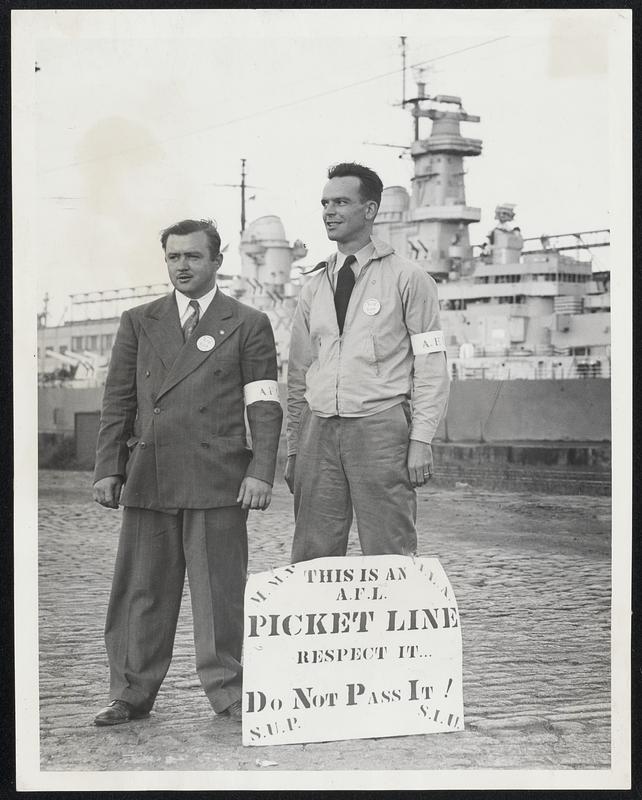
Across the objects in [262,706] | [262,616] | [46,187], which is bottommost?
[262,706]

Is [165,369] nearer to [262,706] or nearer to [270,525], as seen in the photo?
[262,706]

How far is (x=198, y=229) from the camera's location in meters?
5.42

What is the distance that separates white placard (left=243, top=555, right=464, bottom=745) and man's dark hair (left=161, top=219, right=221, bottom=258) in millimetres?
1495

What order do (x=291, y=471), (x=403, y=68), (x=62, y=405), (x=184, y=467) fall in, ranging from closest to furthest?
(x=184, y=467), (x=291, y=471), (x=403, y=68), (x=62, y=405)

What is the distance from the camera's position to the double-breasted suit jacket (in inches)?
210

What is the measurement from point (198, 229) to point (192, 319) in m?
0.40

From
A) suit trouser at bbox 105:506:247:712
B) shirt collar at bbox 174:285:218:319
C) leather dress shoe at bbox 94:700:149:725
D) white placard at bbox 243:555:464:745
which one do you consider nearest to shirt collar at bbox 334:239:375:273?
shirt collar at bbox 174:285:218:319

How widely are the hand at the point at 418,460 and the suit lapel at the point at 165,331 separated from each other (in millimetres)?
1120

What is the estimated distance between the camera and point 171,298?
5480mm

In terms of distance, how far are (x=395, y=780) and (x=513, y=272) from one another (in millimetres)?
11585

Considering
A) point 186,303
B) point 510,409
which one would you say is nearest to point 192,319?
point 186,303

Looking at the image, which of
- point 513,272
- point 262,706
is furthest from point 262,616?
point 513,272

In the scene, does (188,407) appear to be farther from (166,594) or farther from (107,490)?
(166,594)

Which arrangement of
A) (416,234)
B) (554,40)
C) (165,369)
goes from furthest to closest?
(416,234)
(554,40)
(165,369)
